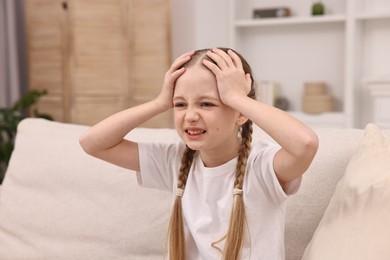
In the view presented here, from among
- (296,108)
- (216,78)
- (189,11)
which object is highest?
(189,11)

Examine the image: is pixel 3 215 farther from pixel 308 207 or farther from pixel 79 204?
pixel 308 207

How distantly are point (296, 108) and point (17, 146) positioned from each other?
2.96 m

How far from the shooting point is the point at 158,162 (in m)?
1.44

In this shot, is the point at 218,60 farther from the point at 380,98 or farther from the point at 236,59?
the point at 380,98

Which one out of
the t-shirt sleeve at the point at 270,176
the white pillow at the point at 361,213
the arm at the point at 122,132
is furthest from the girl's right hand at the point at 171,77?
the white pillow at the point at 361,213

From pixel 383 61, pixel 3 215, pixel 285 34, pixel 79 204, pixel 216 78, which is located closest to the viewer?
pixel 216 78

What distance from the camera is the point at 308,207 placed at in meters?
1.53

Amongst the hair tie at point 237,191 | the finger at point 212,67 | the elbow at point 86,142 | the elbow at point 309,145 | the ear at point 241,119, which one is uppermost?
the finger at point 212,67

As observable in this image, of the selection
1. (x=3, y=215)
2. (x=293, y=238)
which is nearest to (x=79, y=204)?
(x=3, y=215)

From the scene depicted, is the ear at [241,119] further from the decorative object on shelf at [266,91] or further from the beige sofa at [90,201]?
the decorative object on shelf at [266,91]

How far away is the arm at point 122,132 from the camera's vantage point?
1.34m

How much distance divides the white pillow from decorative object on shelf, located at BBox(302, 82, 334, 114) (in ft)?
9.26

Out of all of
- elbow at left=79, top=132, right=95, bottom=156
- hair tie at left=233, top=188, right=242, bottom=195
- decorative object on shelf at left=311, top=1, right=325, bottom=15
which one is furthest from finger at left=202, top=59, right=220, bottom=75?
decorative object on shelf at left=311, top=1, right=325, bottom=15

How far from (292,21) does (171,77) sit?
3.14 meters
